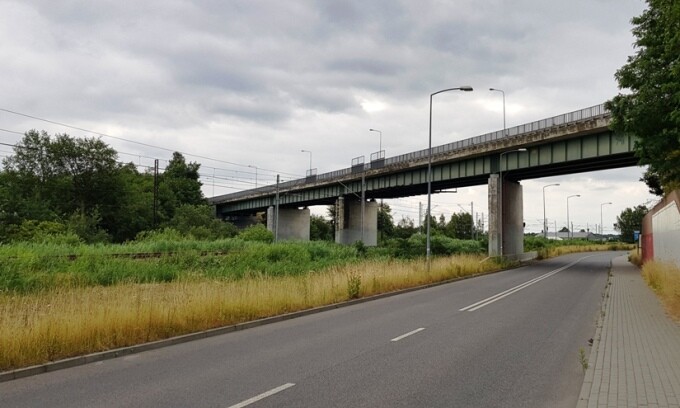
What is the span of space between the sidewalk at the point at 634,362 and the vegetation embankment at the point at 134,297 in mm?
7626

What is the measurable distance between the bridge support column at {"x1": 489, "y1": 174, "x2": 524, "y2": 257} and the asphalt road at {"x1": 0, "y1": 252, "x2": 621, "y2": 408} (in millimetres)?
31354

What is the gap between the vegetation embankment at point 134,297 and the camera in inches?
339

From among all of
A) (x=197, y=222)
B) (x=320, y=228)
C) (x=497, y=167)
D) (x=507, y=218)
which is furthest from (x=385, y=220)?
(x=497, y=167)

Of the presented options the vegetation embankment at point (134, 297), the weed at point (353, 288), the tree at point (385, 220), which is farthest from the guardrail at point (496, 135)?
the tree at point (385, 220)

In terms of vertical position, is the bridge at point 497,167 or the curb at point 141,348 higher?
the bridge at point 497,167

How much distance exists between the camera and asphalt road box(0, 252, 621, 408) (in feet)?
20.3

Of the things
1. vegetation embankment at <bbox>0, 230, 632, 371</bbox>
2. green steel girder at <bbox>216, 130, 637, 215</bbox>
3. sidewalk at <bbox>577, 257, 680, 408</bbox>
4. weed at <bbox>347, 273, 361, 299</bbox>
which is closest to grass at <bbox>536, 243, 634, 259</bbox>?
green steel girder at <bbox>216, 130, 637, 215</bbox>

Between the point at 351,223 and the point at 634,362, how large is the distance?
63260 mm

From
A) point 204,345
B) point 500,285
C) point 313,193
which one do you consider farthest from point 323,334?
point 313,193

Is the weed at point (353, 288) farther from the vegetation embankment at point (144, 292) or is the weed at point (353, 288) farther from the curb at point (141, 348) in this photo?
the curb at point (141, 348)

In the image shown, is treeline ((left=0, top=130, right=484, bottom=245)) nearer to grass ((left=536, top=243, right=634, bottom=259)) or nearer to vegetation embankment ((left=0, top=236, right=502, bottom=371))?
grass ((left=536, top=243, right=634, bottom=259))

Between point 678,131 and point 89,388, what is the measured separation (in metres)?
14.1

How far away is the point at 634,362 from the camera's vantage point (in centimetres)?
800

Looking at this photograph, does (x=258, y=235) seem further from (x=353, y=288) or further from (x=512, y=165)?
(x=353, y=288)
